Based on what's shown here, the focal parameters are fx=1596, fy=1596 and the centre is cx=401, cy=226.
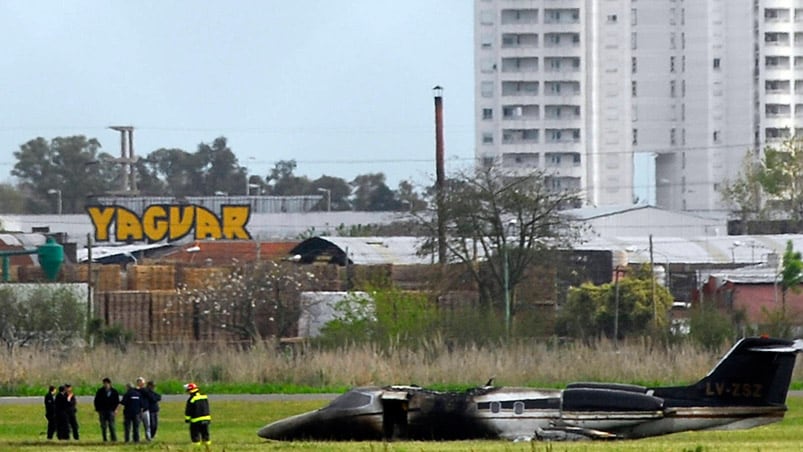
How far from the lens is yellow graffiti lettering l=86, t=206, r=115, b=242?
12375cm

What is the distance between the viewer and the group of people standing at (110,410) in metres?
40.8

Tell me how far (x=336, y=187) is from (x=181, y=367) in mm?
141450

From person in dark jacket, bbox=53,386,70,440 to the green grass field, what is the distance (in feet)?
1.48

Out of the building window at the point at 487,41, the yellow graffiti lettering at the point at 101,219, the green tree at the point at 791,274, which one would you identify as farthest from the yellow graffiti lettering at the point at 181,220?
the green tree at the point at 791,274

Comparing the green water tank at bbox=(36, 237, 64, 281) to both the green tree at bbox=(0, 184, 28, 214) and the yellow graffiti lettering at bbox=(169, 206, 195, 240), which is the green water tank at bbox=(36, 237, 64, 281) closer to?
the yellow graffiti lettering at bbox=(169, 206, 195, 240)

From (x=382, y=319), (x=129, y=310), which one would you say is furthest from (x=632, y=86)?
(x=382, y=319)

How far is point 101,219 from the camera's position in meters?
124

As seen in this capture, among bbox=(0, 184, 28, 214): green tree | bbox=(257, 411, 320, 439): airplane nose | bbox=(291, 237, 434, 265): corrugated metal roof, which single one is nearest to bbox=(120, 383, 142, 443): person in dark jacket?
bbox=(257, 411, 320, 439): airplane nose

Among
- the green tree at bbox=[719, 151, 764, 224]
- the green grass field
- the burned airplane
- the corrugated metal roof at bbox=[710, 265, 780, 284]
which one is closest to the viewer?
the green grass field

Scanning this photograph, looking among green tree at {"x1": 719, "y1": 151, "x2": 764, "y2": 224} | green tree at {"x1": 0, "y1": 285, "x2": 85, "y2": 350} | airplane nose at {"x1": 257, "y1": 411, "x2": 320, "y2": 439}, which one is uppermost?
green tree at {"x1": 719, "y1": 151, "x2": 764, "y2": 224}

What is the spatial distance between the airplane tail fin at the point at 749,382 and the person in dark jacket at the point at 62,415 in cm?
1501

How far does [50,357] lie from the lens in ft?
194

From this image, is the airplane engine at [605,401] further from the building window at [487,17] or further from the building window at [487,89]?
the building window at [487,89]

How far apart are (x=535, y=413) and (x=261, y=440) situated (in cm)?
708
